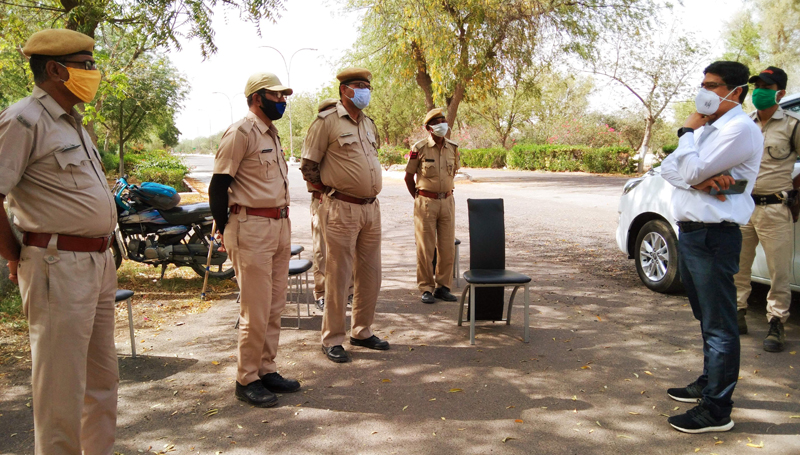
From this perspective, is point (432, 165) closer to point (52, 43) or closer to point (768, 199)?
point (768, 199)

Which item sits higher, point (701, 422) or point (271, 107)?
point (271, 107)

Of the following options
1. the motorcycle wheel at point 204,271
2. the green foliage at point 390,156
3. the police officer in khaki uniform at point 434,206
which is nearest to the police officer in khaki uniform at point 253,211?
the police officer in khaki uniform at point 434,206

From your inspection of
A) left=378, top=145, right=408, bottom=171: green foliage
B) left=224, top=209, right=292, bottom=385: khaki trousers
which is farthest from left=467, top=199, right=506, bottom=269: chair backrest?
left=378, top=145, right=408, bottom=171: green foliage

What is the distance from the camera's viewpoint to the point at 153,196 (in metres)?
6.99

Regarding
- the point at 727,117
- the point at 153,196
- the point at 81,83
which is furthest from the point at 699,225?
the point at 153,196

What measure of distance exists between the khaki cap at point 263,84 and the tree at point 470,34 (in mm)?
13738

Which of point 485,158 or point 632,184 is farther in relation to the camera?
point 485,158

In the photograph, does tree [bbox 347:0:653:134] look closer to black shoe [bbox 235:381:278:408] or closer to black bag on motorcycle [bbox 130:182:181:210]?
black bag on motorcycle [bbox 130:182:181:210]

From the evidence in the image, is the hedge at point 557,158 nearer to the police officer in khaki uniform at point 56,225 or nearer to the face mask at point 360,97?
the face mask at point 360,97

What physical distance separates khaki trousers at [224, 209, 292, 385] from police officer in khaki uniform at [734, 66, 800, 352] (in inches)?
152

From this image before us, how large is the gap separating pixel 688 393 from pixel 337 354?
251cm

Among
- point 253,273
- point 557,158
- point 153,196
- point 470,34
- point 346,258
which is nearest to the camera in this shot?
point 253,273

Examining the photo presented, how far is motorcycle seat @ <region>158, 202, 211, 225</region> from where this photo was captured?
7.11m

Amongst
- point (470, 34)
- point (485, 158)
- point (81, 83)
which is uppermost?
point (470, 34)
